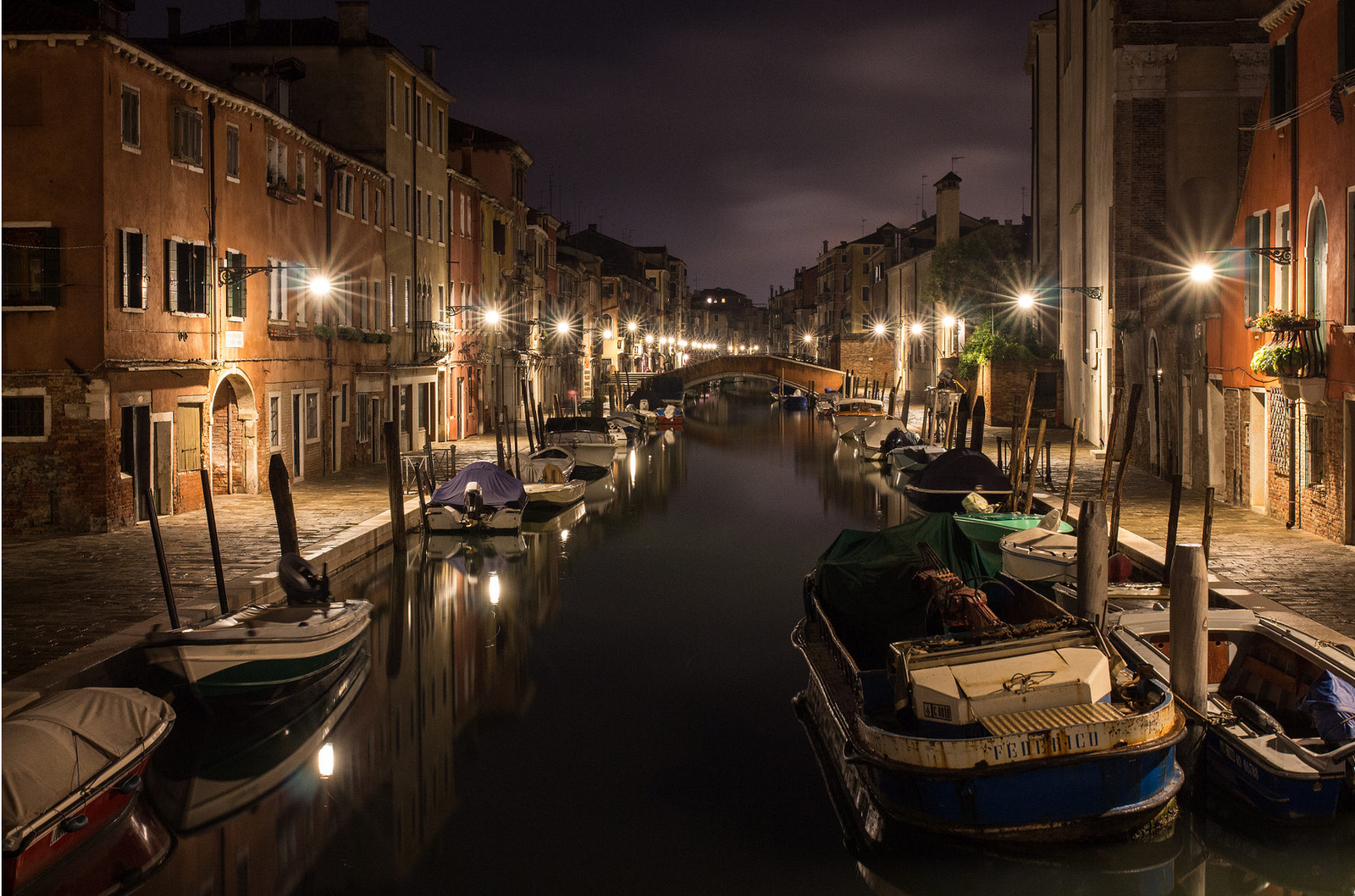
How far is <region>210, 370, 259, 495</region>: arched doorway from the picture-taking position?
20.3 meters

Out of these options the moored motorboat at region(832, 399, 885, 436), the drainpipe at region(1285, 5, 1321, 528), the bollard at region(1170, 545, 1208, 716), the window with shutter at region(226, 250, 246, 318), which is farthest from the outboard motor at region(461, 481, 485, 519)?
the moored motorboat at region(832, 399, 885, 436)

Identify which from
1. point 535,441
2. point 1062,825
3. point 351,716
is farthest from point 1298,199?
point 535,441

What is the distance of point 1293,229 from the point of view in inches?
630

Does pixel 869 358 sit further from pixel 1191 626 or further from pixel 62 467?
pixel 1191 626

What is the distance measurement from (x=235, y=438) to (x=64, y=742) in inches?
533

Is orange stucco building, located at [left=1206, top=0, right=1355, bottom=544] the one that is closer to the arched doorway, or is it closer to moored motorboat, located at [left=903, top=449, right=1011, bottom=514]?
moored motorboat, located at [left=903, top=449, right=1011, bottom=514]

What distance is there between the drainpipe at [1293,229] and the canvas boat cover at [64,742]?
13.7m

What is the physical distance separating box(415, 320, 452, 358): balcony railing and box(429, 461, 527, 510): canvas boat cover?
10.6 m

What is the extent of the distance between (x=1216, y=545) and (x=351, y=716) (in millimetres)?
10244

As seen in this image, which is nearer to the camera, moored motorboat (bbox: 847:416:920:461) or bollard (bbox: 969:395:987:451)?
bollard (bbox: 969:395:987:451)

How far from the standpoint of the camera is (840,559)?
11.6m

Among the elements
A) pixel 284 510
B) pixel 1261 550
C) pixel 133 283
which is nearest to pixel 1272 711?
pixel 1261 550

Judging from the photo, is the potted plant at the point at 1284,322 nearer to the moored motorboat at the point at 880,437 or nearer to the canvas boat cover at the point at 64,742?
the canvas boat cover at the point at 64,742

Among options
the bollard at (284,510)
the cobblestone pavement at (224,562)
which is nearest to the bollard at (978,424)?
the cobblestone pavement at (224,562)
